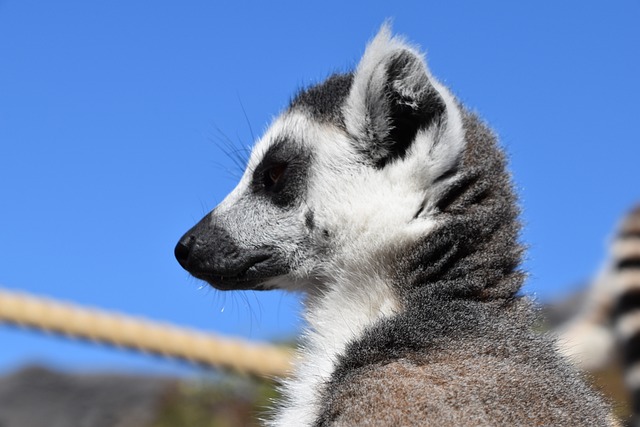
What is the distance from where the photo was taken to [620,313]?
23.2 ft

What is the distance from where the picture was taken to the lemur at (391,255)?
7.41ft

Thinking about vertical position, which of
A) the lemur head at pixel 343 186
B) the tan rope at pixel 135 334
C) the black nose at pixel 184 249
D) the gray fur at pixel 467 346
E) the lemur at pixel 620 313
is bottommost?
the gray fur at pixel 467 346

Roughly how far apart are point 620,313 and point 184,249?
5133 millimetres

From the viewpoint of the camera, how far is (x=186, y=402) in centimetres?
931

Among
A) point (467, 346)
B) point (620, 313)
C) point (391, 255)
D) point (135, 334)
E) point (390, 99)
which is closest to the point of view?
point (467, 346)

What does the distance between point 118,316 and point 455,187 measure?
2847 millimetres

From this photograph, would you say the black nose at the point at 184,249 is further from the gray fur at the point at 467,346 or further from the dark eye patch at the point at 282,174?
the gray fur at the point at 467,346

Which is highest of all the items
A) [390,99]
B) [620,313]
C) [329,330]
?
[620,313]

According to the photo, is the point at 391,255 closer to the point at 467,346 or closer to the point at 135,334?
the point at 467,346

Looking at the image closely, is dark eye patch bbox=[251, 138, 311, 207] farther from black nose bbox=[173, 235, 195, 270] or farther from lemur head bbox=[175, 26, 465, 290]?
black nose bbox=[173, 235, 195, 270]

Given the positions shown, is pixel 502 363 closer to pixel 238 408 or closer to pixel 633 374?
pixel 633 374

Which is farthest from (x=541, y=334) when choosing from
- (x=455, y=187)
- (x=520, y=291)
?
(x=455, y=187)

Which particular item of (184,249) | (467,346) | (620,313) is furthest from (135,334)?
(620,313)

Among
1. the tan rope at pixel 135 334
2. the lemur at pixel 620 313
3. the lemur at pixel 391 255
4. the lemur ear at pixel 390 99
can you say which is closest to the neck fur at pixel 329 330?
the lemur at pixel 391 255
